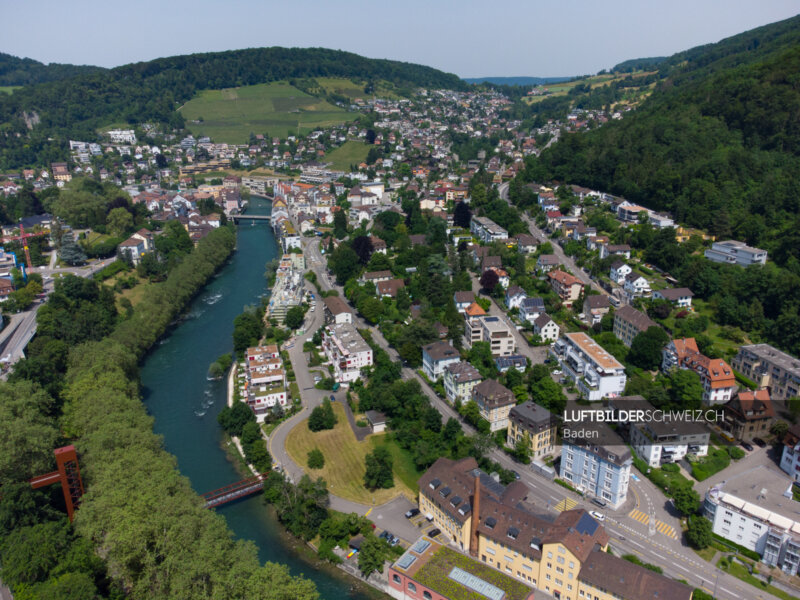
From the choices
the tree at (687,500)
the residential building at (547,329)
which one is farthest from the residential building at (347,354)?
the tree at (687,500)

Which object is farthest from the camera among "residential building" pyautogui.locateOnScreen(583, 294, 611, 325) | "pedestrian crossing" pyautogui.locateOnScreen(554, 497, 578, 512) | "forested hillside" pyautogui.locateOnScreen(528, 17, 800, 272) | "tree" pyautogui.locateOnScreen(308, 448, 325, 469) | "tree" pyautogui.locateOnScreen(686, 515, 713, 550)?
"forested hillside" pyautogui.locateOnScreen(528, 17, 800, 272)

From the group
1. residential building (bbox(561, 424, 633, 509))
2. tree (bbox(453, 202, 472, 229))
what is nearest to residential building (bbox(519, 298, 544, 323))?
residential building (bbox(561, 424, 633, 509))

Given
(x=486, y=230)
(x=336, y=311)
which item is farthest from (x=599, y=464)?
(x=486, y=230)

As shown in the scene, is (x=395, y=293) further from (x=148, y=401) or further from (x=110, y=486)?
(x=110, y=486)

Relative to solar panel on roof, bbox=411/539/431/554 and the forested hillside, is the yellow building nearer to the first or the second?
solar panel on roof, bbox=411/539/431/554

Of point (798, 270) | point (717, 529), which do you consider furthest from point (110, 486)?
point (798, 270)
